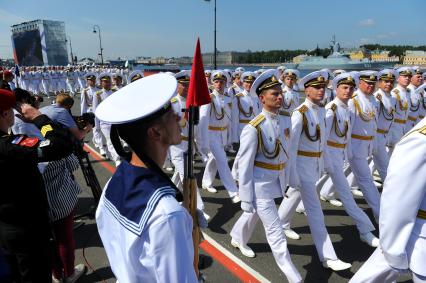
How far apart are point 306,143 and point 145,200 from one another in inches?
130

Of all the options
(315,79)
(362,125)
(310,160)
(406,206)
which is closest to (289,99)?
(362,125)

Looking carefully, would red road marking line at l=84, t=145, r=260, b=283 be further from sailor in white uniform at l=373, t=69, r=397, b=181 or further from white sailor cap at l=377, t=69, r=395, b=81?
white sailor cap at l=377, t=69, r=395, b=81

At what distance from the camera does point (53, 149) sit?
2.44m

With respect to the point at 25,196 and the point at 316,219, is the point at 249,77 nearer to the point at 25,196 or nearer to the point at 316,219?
the point at 316,219

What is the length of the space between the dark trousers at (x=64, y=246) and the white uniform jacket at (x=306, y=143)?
257 centimetres

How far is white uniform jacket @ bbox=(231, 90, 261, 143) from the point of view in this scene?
315 inches

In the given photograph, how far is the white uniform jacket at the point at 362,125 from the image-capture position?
5090 mm

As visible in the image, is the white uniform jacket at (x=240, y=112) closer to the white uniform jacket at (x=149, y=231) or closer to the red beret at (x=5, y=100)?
the red beret at (x=5, y=100)

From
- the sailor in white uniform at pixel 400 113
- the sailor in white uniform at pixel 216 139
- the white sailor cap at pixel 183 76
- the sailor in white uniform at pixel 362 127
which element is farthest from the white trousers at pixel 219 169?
the sailor in white uniform at pixel 400 113

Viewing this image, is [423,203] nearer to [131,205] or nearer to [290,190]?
[131,205]

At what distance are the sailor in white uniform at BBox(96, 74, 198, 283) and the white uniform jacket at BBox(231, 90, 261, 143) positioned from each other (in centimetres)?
653

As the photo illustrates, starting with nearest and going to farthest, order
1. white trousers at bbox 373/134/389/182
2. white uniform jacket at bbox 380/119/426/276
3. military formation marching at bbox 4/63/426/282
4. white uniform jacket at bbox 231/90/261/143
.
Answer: white uniform jacket at bbox 380/119/426/276
military formation marching at bbox 4/63/426/282
white trousers at bbox 373/134/389/182
white uniform jacket at bbox 231/90/261/143

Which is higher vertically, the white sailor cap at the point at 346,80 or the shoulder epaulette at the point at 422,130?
the white sailor cap at the point at 346,80

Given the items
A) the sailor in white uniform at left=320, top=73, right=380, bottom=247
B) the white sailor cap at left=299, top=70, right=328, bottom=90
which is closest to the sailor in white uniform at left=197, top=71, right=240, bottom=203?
the sailor in white uniform at left=320, top=73, right=380, bottom=247
